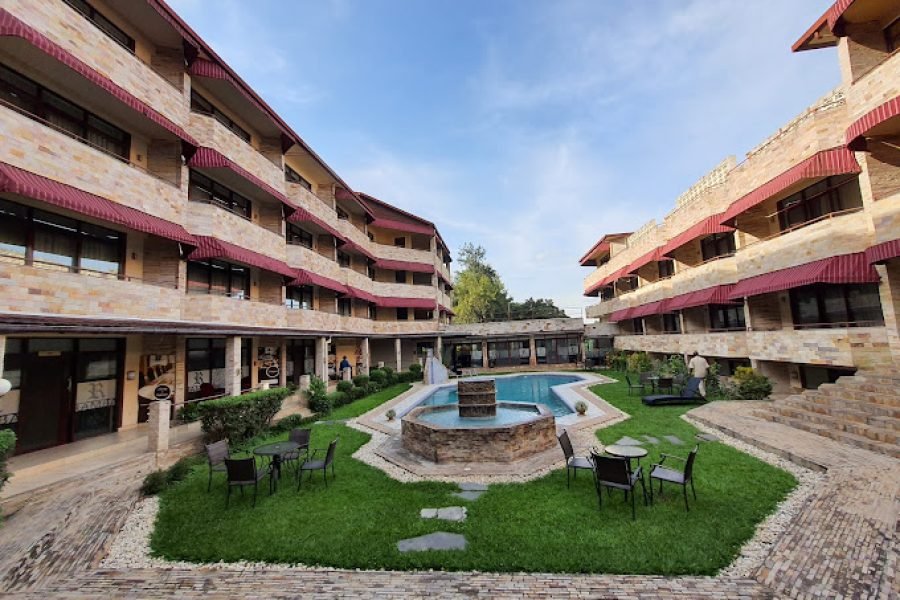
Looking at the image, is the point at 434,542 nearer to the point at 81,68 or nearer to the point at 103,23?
the point at 81,68

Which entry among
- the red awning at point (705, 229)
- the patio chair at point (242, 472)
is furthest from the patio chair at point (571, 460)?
the red awning at point (705, 229)

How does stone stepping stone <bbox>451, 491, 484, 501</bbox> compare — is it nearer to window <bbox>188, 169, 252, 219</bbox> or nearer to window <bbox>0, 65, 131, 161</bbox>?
window <bbox>0, 65, 131, 161</bbox>

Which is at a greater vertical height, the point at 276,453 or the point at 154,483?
the point at 276,453

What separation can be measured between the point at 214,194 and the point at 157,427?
34.2 feet

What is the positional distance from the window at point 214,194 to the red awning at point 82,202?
3.10m

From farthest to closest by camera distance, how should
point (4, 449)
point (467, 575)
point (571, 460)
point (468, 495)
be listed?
point (571, 460) → point (468, 495) → point (4, 449) → point (467, 575)

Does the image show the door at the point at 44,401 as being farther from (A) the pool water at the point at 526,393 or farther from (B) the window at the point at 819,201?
(B) the window at the point at 819,201

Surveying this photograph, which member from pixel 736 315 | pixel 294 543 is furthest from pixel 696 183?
pixel 294 543

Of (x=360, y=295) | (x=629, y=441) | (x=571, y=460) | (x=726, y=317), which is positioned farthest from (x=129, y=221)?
(x=726, y=317)

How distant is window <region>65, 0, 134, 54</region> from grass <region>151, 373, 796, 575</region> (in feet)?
42.9

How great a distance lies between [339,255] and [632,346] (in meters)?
24.3

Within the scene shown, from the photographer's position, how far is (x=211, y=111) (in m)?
16.9

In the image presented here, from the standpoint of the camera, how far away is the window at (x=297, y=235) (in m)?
22.5

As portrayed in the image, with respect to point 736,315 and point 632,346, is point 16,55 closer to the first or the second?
point 736,315
